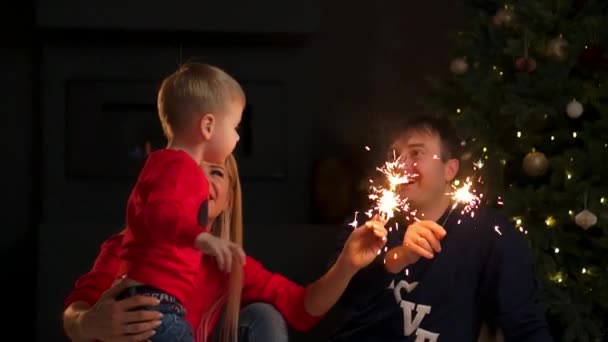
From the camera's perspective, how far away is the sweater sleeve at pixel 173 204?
5.36ft

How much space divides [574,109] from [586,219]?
0.32m

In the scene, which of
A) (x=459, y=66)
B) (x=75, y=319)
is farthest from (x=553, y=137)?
(x=75, y=319)

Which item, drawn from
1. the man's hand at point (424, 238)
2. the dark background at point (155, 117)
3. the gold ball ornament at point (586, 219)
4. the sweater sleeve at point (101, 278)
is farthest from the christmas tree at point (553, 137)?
the sweater sleeve at point (101, 278)

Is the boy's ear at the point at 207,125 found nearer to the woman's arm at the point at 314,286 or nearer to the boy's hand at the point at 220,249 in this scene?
the boy's hand at the point at 220,249

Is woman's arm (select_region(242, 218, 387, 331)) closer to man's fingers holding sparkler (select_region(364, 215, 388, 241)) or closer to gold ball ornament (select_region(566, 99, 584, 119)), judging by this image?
man's fingers holding sparkler (select_region(364, 215, 388, 241))

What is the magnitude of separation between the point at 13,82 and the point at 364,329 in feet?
6.36

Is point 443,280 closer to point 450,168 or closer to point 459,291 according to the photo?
point 459,291

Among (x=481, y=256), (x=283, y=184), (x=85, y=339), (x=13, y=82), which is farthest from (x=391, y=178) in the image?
(x=13, y=82)

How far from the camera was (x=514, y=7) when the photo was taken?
10.1ft

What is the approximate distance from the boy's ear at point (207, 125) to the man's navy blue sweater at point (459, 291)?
78cm

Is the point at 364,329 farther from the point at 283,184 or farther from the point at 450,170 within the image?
the point at 283,184

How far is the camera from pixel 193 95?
5.80ft

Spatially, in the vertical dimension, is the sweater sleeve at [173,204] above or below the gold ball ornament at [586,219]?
above

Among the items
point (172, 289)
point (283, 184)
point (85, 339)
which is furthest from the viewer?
point (283, 184)
